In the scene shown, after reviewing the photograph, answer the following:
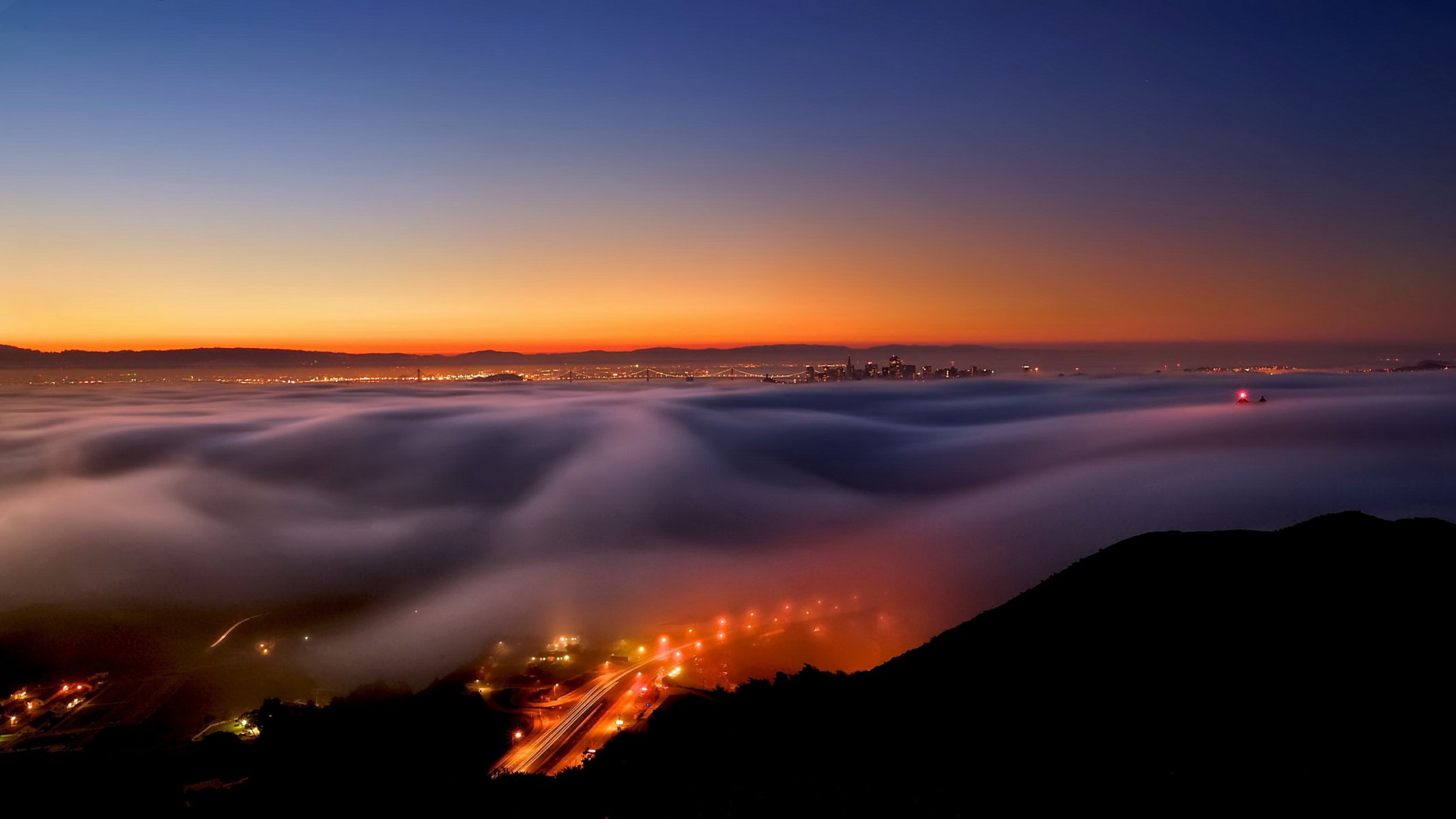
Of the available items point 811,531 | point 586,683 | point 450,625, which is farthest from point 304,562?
point 811,531

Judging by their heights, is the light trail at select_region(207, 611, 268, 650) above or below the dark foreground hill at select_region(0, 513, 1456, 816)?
below

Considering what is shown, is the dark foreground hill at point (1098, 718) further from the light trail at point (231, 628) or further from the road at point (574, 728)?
the light trail at point (231, 628)

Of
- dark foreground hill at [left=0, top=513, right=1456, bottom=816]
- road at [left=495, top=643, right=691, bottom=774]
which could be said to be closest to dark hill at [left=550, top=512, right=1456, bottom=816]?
dark foreground hill at [left=0, top=513, right=1456, bottom=816]

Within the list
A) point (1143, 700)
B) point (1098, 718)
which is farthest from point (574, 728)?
point (1143, 700)

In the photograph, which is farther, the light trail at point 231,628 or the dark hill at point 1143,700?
the light trail at point 231,628

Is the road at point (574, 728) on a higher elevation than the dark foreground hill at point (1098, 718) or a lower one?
lower

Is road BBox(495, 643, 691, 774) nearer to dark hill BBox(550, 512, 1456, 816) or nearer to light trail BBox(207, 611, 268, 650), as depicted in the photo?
dark hill BBox(550, 512, 1456, 816)

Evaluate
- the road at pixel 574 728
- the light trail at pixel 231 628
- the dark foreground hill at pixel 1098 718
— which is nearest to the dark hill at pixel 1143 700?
the dark foreground hill at pixel 1098 718
